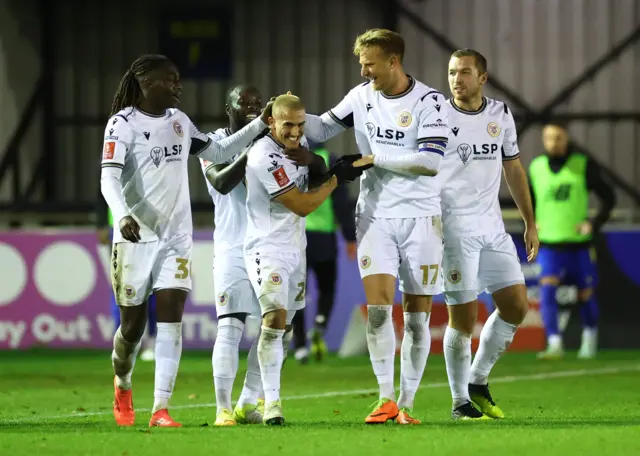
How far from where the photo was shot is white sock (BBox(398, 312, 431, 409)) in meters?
7.80

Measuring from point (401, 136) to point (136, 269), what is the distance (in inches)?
63.8

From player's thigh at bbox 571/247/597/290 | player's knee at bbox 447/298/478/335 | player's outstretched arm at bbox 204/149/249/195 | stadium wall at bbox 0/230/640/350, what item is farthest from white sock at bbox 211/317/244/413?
player's thigh at bbox 571/247/597/290

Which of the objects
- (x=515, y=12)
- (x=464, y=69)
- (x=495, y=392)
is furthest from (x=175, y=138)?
(x=515, y=12)

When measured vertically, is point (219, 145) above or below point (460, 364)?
above

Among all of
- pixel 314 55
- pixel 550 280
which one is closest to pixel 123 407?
pixel 550 280

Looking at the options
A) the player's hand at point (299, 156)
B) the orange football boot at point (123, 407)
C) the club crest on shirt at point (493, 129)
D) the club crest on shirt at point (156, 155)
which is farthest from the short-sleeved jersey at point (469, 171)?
the orange football boot at point (123, 407)

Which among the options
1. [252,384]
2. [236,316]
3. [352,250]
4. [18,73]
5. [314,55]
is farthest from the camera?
[314,55]

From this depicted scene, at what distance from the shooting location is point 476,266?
816 cm

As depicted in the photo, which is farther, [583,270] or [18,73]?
[18,73]

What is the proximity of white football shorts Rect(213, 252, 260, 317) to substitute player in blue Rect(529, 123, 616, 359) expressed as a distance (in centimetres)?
632

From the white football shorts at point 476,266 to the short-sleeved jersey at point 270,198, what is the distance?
3.15ft

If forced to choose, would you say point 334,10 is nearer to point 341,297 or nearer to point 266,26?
point 266,26

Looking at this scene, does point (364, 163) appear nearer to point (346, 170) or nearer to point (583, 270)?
point (346, 170)

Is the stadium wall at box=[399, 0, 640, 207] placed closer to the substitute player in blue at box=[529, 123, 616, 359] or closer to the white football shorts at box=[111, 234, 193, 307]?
the substitute player in blue at box=[529, 123, 616, 359]
